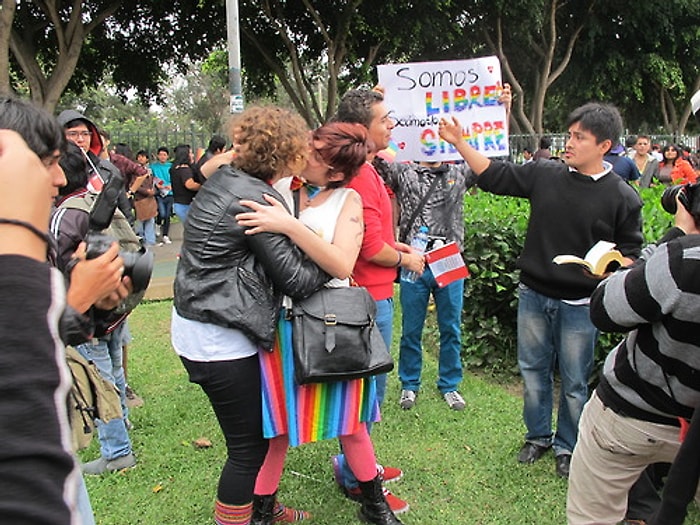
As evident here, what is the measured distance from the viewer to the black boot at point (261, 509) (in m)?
2.93

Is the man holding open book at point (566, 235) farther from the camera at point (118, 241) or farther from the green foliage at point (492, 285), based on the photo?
the camera at point (118, 241)

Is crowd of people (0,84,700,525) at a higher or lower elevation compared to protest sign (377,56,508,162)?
lower

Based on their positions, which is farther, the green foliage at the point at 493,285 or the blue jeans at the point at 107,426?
the green foliage at the point at 493,285

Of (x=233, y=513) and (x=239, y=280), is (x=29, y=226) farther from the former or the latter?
(x=233, y=513)

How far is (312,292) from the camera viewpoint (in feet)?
8.38

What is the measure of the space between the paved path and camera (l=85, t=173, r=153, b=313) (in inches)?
98.9

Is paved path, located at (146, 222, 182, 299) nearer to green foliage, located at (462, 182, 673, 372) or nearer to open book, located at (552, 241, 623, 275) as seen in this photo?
green foliage, located at (462, 182, 673, 372)

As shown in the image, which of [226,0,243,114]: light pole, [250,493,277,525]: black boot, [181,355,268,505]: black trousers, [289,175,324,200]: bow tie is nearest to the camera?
[181,355,268,505]: black trousers

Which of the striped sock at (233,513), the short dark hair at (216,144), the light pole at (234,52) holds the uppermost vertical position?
the light pole at (234,52)

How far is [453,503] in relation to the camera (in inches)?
131

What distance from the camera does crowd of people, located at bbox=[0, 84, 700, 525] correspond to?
38.3 inches

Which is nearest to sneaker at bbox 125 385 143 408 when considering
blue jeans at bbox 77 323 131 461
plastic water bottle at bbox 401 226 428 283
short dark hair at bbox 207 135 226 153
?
blue jeans at bbox 77 323 131 461

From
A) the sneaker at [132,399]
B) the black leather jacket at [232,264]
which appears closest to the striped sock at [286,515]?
the black leather jacket at [232,264]

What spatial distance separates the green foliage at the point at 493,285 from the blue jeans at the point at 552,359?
1.29m
